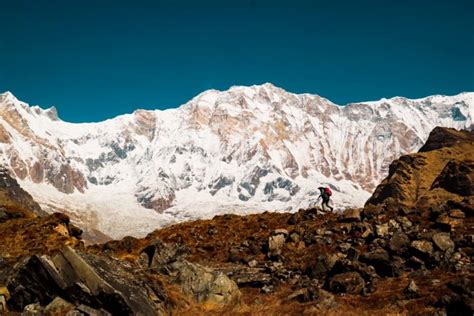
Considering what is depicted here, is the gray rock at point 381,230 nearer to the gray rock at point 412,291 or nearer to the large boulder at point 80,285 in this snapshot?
the gray rock at point 412,291

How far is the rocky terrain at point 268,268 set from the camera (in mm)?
20016

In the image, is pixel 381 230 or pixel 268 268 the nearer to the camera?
pixel 268 268

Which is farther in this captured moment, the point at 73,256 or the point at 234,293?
the point at 234,293

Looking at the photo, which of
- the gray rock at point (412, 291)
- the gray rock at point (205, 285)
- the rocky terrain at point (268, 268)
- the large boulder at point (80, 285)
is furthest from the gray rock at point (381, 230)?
the large boulder at point (80, 285)

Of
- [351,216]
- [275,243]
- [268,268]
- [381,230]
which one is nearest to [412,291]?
A: [381,230]

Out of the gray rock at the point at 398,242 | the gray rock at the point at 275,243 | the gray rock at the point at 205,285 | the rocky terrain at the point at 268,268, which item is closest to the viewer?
the rocky terrain at the point at 268,268

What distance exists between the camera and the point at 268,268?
29.0 metres

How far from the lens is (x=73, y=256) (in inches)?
790

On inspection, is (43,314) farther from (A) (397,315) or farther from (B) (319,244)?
(B) (319,244)

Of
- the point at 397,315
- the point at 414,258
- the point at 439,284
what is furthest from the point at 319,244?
the point at 397,315

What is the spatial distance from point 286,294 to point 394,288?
5.16 metres

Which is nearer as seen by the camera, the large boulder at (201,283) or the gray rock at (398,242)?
the large boulder at (201,283)

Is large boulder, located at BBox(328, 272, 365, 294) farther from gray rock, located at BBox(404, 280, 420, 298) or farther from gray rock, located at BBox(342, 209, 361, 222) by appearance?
gray rock, located at BBox(342, 209, 361, 222)

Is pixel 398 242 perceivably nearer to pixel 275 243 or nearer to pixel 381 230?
pixel 381 230
